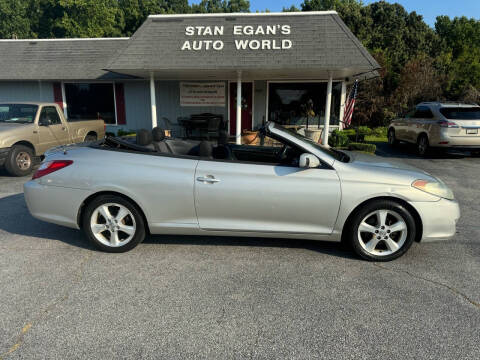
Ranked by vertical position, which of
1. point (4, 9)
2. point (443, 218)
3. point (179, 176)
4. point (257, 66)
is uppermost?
point (4, 9)

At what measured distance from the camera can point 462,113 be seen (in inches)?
389

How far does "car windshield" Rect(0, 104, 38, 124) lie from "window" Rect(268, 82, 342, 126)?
29.2ft

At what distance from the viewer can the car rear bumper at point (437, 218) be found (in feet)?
11.4

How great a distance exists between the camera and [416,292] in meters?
3.04

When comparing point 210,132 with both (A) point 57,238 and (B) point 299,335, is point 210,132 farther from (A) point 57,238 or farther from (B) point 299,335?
(B) point 299,335

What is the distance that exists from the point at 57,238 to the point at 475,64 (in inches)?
1068

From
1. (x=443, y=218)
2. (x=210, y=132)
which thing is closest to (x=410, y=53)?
(x=210, y=132)

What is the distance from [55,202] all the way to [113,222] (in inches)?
28.4

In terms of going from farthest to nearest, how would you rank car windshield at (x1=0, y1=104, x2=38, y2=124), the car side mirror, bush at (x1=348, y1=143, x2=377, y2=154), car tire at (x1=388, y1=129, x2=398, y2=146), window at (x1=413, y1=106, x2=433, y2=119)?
car tire at (x1=388, y1=129, x2=398, y2=146), bush at (x1=348, y1=143, x2=377, y2=154), window at (x1=413, y1=106, x2=433, y2=119), car windshield at (x1=0, y1=104, x2=38, y2=124), the car side mirror

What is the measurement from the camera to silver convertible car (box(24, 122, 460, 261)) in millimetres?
3475

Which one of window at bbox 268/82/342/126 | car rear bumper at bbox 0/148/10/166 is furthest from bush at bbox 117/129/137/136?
car rear bumper at bbox 0/148/10/166

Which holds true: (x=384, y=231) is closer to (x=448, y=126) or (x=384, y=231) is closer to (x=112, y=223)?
(x=112, y=223)

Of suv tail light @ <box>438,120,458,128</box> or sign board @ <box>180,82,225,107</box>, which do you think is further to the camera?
sign board @ <box>180,82,225,107</box>

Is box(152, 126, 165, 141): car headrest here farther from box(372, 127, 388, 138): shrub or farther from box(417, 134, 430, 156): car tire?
box(372, 127, 388, 138): shrub
